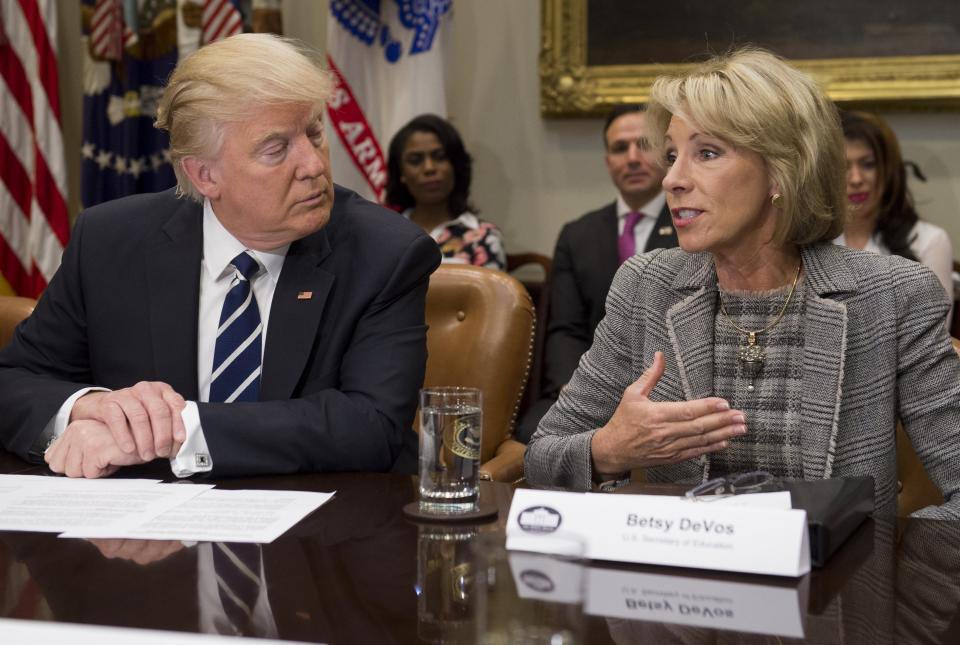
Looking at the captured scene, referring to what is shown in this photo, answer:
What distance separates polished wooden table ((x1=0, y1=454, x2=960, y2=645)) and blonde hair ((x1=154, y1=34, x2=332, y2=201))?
2.92 ft

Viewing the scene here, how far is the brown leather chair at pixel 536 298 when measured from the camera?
14.0ft

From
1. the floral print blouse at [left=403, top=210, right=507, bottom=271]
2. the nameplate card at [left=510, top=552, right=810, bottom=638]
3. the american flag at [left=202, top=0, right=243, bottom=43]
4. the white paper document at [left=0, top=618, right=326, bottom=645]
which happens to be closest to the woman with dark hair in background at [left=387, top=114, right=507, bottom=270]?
the floral print blouse at [left=403, top=210, right=507, bottom=271]

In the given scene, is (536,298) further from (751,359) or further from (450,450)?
(450,450)

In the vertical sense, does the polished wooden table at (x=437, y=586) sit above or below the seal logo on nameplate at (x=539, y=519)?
below

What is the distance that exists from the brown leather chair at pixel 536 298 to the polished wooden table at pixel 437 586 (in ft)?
8.98

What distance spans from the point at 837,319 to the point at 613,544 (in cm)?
81

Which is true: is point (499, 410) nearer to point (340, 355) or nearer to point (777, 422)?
point (340, 355)

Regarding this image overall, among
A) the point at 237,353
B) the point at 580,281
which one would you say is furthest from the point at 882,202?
the point at 237,353

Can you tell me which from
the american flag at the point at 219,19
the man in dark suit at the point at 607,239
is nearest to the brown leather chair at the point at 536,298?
the man in dark suit at the point at 607,239

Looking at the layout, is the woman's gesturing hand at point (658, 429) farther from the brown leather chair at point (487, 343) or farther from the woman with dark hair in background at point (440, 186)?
the woman with dark hair in background at point (440, 186)

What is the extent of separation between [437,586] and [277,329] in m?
0.91

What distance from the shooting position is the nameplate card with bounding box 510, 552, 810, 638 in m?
1.04

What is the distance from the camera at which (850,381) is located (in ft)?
6.09

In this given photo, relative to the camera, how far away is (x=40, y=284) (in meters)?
4.72
